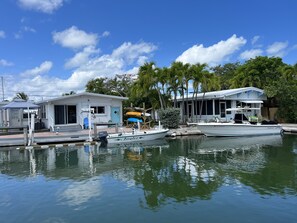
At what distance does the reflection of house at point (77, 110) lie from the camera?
23812mm

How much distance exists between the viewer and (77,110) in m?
24.8

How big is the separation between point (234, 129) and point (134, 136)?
26.6ft

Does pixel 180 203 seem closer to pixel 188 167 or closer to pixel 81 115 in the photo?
pixel 188 167

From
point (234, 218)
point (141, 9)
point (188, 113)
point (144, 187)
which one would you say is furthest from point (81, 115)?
point (234, 218)

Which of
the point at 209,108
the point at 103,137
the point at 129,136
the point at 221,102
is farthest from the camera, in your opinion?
the point at 209,108

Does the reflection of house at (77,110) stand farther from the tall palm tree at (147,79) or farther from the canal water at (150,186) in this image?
the canal water at (150,186)

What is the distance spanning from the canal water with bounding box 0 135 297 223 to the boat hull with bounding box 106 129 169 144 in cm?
331

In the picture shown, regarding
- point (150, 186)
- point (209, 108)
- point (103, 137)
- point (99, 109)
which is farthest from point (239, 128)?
point (150, 186)

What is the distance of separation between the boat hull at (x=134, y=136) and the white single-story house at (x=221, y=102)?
949cm

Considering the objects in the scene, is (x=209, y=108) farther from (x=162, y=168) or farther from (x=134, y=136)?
(x=162, y=168)

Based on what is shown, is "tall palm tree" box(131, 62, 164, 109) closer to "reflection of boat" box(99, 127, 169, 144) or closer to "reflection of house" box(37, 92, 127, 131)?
"reflection of house" box(37, 92, 127, 131)

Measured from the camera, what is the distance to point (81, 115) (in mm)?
24812

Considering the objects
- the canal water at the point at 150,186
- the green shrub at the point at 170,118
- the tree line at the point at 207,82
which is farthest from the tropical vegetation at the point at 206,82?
the canal water at the point at 150,186

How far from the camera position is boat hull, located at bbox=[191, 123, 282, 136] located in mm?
22109
